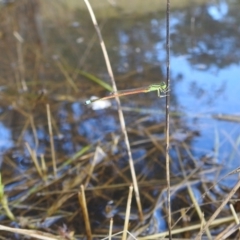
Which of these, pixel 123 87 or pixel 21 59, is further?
pixel 21 59

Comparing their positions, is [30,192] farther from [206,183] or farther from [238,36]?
[238,36]

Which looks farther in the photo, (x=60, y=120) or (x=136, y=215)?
(x=60, y=120)

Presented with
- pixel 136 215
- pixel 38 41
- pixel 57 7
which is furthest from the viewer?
pixel 57 7

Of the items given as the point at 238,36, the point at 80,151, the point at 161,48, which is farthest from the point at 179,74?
the point at 80,151

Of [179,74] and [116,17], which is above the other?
[116,17]

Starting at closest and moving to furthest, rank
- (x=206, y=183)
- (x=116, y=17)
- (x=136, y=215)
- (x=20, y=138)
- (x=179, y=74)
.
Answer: (x=136, y=215) < (x=206, y=183) < (x=20, y=138) < (x=179, y=74) < (x=116, y=17)

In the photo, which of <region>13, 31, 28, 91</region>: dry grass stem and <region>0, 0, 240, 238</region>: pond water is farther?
<region>13, 31, 28, 91</region>: dry grass stem

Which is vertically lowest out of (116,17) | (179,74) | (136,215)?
(136,215)

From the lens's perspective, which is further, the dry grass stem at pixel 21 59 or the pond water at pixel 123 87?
the dry grass stem at pixel 21 59
